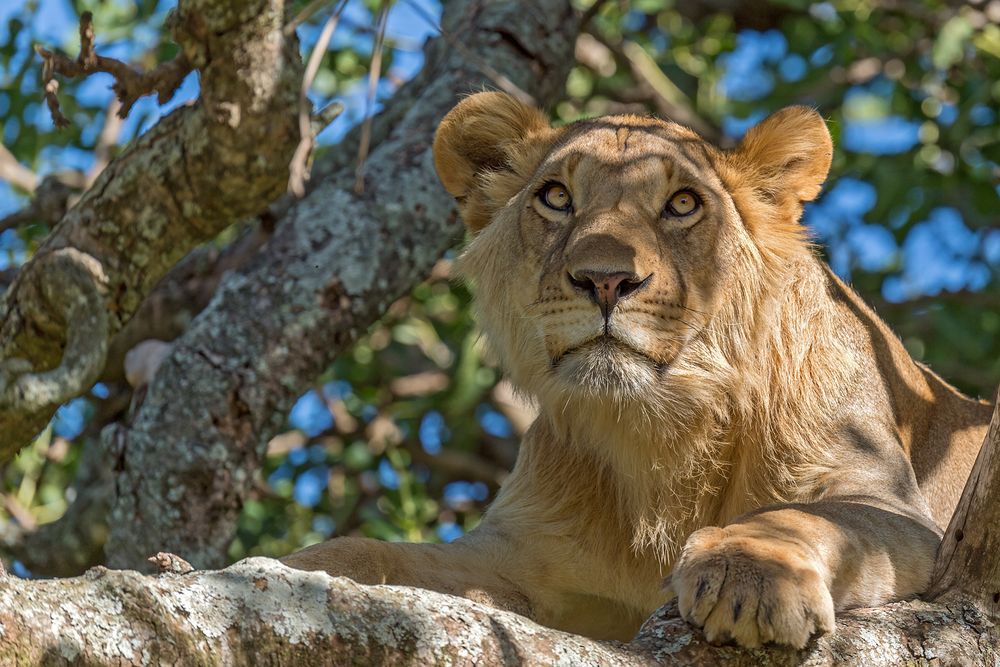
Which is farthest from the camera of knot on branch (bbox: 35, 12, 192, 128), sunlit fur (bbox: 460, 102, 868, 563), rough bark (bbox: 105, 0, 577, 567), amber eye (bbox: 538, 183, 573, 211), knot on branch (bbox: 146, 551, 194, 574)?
rough bark (bbox: 105, 0, 577, 567)

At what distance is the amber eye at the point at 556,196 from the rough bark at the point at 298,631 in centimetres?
185

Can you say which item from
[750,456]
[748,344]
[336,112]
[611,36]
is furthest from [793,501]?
[611,36]

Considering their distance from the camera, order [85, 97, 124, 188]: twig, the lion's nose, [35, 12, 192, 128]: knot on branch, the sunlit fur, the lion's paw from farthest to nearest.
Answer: [85, 97, 124, 188]: twig
the sunlit fur
[35, 12, 192, 128]: knot on branch
the lion's nose
the lion's paw

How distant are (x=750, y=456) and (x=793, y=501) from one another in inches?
10.2

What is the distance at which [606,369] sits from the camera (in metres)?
4.45

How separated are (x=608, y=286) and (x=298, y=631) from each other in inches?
71.5

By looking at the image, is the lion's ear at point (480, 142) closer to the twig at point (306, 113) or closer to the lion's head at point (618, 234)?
the lion's head at point (618, 234)

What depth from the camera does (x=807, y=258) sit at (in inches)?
208

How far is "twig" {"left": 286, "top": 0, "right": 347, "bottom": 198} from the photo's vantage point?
14.7 ft

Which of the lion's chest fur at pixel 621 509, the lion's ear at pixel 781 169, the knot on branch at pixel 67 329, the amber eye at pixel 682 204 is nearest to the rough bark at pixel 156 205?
the knot on branch at pixel 67 329

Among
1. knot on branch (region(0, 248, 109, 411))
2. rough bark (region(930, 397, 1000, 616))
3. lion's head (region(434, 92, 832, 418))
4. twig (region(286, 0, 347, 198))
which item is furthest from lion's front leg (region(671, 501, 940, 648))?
knot on branch (region(0, 248, 109, 411))

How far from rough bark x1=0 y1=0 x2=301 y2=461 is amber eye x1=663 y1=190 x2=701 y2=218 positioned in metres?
1.35

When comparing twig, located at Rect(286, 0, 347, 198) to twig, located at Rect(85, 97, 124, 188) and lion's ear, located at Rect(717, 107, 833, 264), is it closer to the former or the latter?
lion's ear, located at Rect(717, 107, 833, 264)

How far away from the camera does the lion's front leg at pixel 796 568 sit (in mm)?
3465
